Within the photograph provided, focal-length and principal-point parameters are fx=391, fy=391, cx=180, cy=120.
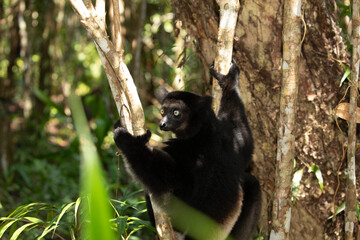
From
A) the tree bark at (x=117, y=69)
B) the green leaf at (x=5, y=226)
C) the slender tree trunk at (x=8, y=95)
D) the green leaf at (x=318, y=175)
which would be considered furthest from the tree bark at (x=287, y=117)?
the slender tree trunk at (x=8, y=95)

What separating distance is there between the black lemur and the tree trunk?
242mm

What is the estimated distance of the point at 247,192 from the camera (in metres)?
3.31

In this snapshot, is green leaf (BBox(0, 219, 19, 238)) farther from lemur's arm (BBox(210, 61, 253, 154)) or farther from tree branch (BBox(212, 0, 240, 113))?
tree branch (BBox(212, 0, 240, 113))

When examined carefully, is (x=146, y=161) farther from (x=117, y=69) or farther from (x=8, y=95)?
(x=8, y=95)

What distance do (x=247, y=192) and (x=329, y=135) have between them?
849mm

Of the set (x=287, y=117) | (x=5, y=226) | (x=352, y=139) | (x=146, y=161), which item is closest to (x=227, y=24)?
(x=287, y=117)

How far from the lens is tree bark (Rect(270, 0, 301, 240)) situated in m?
2.95

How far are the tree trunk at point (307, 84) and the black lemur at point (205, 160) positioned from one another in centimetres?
24

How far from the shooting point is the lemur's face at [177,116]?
3148 millimetres

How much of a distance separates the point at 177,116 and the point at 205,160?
436 millimetres

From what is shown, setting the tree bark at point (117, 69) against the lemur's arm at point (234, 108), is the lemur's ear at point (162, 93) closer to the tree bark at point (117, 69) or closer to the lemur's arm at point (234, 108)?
the lemur's arm at point (234, 108)

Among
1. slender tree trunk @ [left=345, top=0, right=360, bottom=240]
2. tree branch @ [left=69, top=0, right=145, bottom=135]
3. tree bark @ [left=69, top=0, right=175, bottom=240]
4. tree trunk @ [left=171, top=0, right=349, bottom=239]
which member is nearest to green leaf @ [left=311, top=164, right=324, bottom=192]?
tree trunk @ [left=171, top=0, right=349, bottom=239]

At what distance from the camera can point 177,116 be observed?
10.4 feet

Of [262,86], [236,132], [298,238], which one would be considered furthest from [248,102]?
[298,238]
